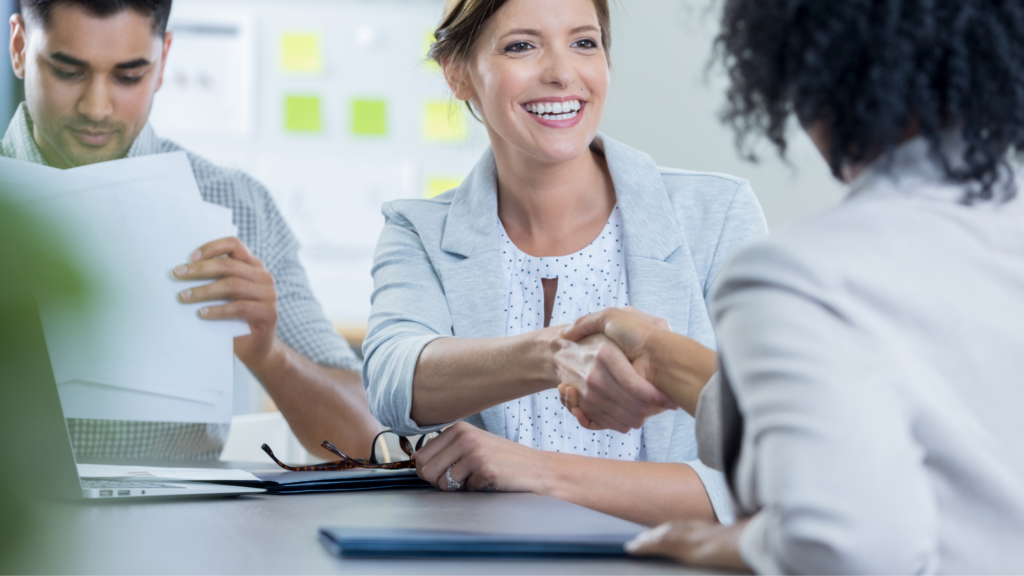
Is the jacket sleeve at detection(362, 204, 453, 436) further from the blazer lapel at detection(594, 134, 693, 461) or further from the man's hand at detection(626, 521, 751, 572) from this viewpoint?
the man's hand at detection(626, 521, 751, 572)

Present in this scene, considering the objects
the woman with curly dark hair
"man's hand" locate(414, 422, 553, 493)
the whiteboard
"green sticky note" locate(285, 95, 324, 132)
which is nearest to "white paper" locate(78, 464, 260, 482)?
"man's hand" locate(414, 422, 553, 493)

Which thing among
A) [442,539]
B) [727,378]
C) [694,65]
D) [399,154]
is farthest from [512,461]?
[399,154]

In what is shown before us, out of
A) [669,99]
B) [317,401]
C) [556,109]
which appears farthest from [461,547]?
[669,99]

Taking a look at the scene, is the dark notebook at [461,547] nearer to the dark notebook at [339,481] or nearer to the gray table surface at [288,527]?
the gray table surface at [288,527]

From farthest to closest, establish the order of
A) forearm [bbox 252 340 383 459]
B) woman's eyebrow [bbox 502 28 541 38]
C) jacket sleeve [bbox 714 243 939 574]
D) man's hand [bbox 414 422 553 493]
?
forearm [bbox 252 340 383 459] → woman's eyebrow [bbox 502 28 541 38] → man's hand [bbox 414 422 553 493] → jacket sleeve [bbox 714 243 939 574]

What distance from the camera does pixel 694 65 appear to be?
2584 mm

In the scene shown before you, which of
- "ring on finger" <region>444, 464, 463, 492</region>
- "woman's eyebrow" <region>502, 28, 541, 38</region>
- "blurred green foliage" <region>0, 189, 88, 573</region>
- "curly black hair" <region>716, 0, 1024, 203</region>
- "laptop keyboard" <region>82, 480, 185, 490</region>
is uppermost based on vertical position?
"woman's eyebrow" <region>502, 28, 541, 38</region>

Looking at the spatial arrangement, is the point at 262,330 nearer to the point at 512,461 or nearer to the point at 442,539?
the point at 512,461

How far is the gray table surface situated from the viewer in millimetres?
548

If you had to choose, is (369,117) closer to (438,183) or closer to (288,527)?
(438,183)

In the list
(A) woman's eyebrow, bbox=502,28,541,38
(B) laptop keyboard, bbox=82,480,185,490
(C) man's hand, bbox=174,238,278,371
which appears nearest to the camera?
(B) laptop keyboard, bbox=82,480,185,490

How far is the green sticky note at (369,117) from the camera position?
10.1ft

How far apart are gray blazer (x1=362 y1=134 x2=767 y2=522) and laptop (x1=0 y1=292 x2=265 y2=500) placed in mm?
350

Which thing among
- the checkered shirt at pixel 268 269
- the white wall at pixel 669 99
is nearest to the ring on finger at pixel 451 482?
the checkered shirt at pixel 268 269
